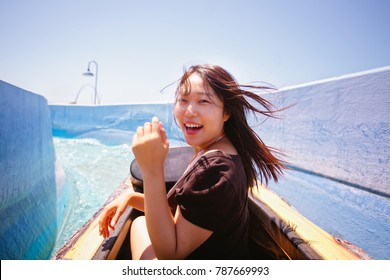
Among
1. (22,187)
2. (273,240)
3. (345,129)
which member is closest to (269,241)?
(273,240)

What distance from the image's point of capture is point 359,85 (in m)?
2.47

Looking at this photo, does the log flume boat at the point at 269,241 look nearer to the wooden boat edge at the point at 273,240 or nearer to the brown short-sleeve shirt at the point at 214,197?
the wooden boat edge at the point at 273,240

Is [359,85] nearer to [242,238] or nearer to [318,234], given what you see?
[318,234]

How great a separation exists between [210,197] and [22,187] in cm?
238

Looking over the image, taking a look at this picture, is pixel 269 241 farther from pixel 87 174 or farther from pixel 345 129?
pixel 87 174

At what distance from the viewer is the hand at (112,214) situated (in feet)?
3.49

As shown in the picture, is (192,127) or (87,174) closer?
(192,127)

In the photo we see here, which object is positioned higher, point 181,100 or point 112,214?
point 181,100

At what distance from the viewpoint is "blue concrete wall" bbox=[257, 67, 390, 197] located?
218 cm

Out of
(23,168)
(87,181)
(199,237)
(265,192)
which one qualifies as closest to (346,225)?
(265,192)

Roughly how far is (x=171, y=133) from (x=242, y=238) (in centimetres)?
919

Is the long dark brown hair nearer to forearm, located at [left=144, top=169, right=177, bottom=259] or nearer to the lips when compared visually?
the lips

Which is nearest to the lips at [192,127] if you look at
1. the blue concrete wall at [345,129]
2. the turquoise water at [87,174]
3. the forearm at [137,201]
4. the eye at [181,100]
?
the eye at [181,100]

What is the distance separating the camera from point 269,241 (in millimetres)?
1187
